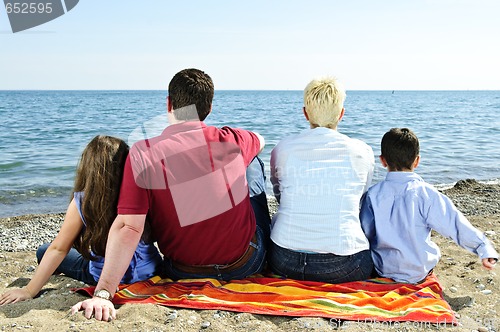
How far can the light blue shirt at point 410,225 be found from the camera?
3.54 metres

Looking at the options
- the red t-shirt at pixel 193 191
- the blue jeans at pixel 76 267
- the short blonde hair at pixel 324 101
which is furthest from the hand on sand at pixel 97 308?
the short blonde hair at pixel 324 101

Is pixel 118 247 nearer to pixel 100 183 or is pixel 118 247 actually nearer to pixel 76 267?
pixel 100 183

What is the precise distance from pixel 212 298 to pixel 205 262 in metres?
0.30

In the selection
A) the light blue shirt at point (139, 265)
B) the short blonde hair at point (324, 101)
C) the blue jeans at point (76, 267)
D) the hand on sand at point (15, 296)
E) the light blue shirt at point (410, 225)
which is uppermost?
the short blonde hair at point (324, 101)

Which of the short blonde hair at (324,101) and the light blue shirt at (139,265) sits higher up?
the short blonde hair at (324,101)

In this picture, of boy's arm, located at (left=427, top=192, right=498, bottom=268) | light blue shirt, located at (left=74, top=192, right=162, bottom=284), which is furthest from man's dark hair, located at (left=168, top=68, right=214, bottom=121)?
boy's arm, located at (left=427, top=192, right=498, bottom=268)

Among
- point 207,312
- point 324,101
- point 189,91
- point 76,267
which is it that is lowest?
point 76,267

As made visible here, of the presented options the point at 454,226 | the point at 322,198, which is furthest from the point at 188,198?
the point at 454,226

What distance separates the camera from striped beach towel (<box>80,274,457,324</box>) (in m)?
3.16

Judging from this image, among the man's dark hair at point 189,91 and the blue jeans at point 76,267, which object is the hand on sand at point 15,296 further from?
the man's dark hair at point 189,91

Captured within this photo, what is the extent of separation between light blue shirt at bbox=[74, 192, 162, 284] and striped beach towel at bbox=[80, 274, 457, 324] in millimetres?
87

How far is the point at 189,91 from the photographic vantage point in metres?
3.21

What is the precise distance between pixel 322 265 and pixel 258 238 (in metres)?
0.50

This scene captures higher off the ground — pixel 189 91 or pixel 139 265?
pixel 189 91
